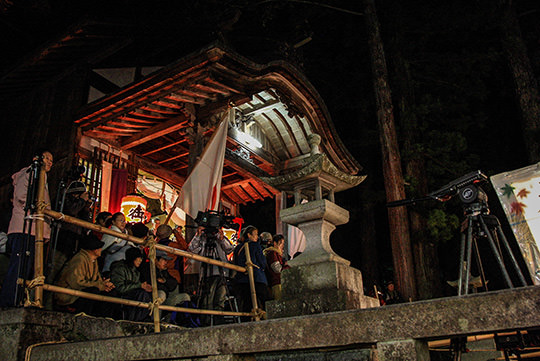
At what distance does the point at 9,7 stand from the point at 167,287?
29.2 feet

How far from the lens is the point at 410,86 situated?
15.5 metres


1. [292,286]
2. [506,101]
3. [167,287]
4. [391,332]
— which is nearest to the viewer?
[391,332]

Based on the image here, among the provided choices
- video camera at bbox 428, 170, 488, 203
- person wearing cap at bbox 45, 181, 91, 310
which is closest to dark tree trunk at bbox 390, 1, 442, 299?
video camera at bbox 428, 170, 488, 203

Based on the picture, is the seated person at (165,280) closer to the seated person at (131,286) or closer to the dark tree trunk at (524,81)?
the seated person at (131,286)

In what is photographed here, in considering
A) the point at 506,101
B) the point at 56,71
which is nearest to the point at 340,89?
the point at 506,101

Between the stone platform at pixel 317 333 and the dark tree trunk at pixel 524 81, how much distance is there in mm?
12066

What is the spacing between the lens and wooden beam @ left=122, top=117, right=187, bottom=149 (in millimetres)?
11028

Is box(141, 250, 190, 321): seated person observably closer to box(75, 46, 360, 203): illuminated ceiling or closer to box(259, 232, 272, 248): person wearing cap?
box(259, 232, 272, 248): person wearing cap

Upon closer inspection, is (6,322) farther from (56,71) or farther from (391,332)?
(56,71)

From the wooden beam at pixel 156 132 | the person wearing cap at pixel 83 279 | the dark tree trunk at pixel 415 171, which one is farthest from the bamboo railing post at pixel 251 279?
the dark tree trunk at pixel 415 171

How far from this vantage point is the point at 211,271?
7.22 m

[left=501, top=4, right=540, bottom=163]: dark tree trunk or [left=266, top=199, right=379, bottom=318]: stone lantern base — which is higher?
[left=501, top=4, right=540, bottom=163]: dark tree trunk

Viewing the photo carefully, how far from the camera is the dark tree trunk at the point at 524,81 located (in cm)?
1311

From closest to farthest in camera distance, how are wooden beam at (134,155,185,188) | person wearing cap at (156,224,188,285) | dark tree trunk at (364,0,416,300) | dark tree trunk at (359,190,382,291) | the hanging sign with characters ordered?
person wearing cap at (156,224,188,285)
the hanging sign with characters
dark tree trunk at (364,0,416,300)
wooden beam at (134,155,185,188)
dark tree trunk at (359,190,382,291)
